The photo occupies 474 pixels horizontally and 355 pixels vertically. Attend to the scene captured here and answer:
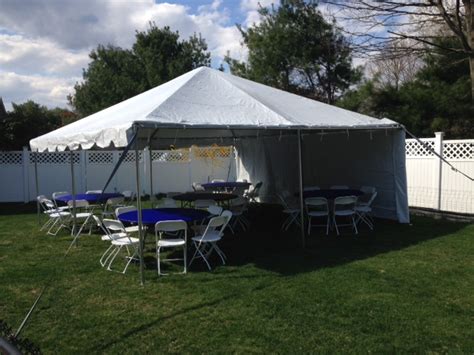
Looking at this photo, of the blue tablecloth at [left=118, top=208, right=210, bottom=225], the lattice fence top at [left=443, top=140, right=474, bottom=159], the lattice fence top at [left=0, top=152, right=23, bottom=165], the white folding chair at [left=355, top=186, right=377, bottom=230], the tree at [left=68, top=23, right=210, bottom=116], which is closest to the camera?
the blue tablecloth at [left=118, top=208, right=210, bottom=225]

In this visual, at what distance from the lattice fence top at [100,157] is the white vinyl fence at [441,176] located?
30.1ft

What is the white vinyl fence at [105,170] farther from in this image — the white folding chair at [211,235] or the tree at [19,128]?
the white folding chair at [211,235]

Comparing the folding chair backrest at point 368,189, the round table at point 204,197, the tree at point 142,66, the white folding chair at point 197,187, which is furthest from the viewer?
the tree at point 142,66

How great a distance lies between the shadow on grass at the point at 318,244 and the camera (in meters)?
6.08

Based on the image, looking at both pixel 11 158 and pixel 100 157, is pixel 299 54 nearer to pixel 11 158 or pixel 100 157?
pixel 100 157

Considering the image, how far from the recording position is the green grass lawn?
369 cm

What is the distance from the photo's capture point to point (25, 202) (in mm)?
13648

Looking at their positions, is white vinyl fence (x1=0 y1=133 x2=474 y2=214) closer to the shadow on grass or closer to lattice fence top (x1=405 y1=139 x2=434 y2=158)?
lattice fence top (x1=405 y1=139 x2=434 y2=158)

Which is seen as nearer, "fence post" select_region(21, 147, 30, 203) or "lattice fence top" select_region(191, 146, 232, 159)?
"fence post" select_region(21, 147, 30, 203)

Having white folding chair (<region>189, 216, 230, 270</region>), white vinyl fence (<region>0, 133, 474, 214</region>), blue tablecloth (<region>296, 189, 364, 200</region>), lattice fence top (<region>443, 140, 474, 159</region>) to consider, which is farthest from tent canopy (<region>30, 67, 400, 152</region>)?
white vinyl fence (<region>0, 133, 474, 214</region>)

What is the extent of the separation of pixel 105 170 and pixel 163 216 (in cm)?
888

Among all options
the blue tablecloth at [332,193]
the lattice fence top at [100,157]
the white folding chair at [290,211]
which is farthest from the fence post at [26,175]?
the blue tablecloth at [332,193]

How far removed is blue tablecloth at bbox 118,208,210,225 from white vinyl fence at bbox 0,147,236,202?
6.99 m

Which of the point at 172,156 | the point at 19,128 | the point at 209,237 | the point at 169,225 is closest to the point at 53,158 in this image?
Answer: the point at 19,128
